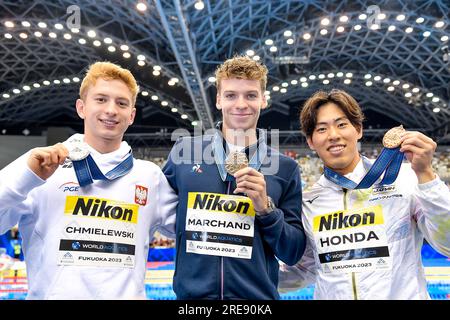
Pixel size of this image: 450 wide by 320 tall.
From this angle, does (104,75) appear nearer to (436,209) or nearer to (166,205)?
(166,205)

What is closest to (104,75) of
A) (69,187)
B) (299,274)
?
(69,187)

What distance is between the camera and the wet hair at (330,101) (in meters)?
2.57

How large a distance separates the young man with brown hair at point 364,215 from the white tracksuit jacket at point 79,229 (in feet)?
3.54

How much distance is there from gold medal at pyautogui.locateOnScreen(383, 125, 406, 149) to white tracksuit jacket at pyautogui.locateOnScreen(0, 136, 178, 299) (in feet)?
Answer: 4.69

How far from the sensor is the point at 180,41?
1384cm

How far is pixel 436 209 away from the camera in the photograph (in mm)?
2107

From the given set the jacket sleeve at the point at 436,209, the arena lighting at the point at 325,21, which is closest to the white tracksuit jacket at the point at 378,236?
the jacket sleeve at the point at 436,209

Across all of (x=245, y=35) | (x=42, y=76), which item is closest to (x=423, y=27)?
(x=245, y=35)

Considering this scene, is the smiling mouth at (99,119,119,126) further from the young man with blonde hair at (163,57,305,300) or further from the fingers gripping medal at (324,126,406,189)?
the fingers gripping medal at (324,126,406,189)

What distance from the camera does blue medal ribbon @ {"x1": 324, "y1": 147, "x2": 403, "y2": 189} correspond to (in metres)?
2.23

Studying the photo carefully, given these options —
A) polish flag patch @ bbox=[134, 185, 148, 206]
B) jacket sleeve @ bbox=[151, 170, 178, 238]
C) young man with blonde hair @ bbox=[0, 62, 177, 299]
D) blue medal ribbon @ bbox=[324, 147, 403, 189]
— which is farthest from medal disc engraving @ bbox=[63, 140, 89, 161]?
blue medal ribbon @ bbox=[324, 147, 403, 189]
